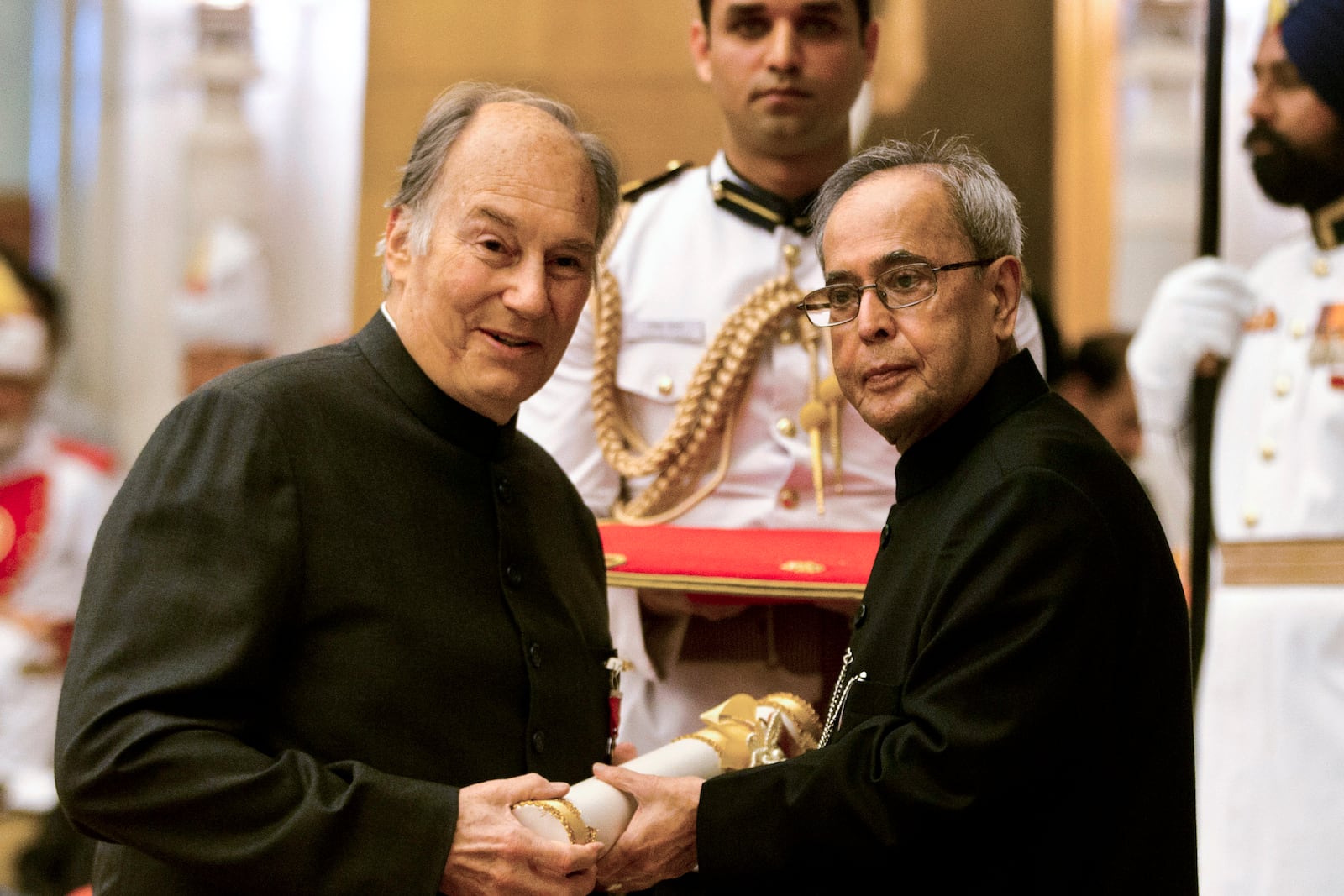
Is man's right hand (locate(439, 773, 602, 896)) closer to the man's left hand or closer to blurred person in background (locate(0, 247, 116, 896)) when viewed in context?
the man's left hand

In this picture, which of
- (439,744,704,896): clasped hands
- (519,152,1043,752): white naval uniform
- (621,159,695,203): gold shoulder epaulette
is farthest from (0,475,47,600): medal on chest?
(439,744,704,896): clasped hands

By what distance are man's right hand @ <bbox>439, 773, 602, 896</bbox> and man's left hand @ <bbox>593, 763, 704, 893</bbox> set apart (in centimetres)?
11

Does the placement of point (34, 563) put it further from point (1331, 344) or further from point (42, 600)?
point (1331, 344)

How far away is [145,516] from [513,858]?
0.58 meters

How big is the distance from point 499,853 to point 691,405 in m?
1.33

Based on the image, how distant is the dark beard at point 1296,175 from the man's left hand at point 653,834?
2.52 metres

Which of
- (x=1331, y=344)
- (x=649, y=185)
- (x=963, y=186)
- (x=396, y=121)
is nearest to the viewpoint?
(x=963, y=186)

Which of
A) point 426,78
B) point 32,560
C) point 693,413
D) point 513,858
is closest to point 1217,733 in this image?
point 693,413

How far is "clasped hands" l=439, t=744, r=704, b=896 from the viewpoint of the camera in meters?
1.80

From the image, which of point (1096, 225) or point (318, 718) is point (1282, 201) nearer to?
point (1096, 225)

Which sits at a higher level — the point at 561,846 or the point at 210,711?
the point at 210,711

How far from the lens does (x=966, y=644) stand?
1.73 meters

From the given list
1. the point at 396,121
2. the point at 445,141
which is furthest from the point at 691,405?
the point at 396,121

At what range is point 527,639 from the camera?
6.76ft
